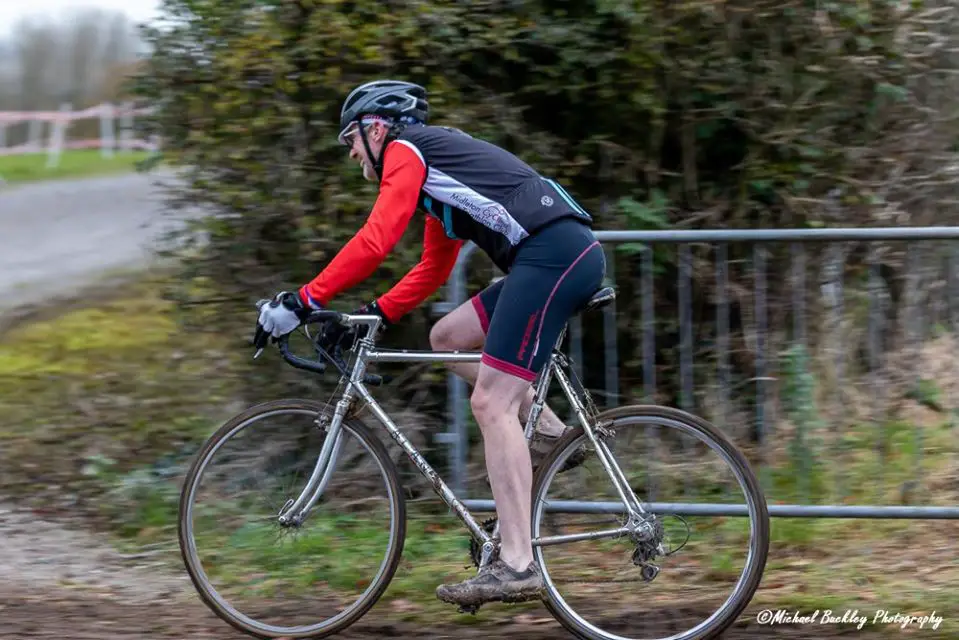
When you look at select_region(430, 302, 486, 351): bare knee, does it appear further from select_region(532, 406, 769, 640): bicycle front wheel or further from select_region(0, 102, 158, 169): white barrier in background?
select_region(0, 102, 158, 169): white barrier in background

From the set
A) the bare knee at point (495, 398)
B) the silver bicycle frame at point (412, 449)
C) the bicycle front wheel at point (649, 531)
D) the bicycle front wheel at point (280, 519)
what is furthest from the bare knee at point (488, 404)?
the bicycle front wheel at point (280, 519)

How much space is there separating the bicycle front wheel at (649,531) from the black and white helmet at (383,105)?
1293mm

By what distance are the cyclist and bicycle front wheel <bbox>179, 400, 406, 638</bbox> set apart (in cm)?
43

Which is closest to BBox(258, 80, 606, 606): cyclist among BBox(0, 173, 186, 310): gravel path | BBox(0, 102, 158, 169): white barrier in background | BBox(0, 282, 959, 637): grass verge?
BBox(0, 282, 959, 637): grass verge

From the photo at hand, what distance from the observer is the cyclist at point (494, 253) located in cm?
450

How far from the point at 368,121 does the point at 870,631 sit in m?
2.62

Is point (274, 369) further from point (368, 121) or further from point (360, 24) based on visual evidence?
point (368, 121)

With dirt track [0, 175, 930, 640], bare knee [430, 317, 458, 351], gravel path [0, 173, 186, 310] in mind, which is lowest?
gravel path [0, 173, 186, 310]

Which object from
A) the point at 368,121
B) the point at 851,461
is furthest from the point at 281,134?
the point at 851,461

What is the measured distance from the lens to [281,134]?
6395 millimetres

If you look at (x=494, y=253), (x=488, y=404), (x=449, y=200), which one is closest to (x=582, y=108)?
(x=494, y=253)

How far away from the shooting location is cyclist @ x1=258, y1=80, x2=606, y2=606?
177 inches

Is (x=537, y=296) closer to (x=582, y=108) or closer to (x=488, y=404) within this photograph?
(x=488, y=404)

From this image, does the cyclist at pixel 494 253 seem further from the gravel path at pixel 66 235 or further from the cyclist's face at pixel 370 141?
the gravel path at pixel 66 235
